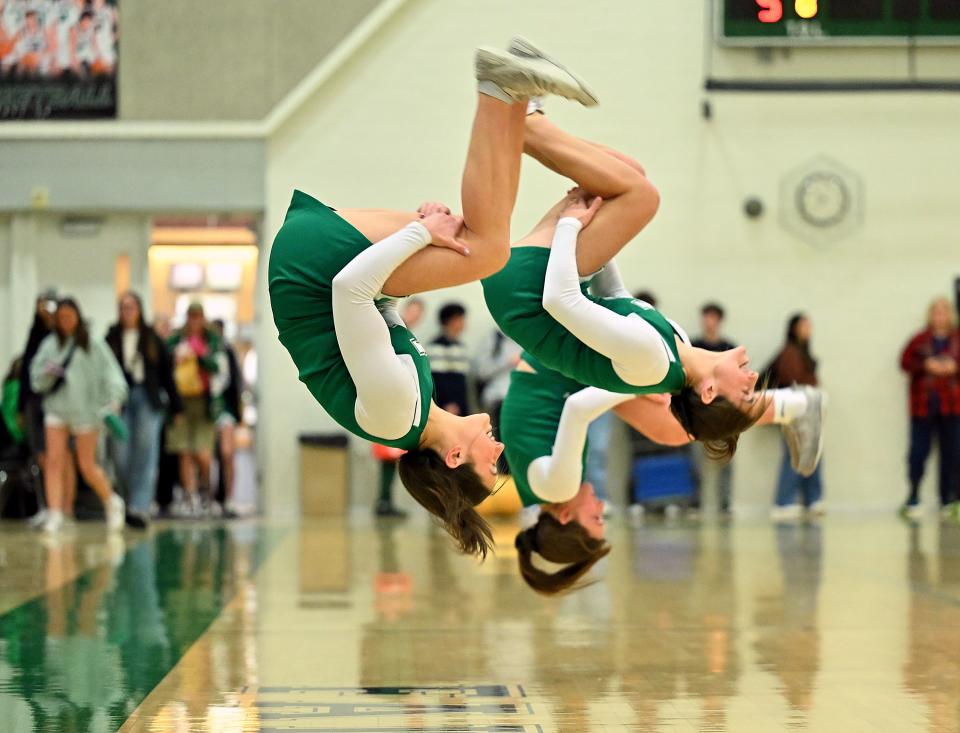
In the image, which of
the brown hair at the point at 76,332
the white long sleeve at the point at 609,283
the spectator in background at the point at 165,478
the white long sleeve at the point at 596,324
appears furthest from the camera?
the spectator in background at the point at 165,478

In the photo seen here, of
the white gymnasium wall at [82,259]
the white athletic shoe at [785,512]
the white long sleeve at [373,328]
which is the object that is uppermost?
the white gymnasium wall at [82,259]

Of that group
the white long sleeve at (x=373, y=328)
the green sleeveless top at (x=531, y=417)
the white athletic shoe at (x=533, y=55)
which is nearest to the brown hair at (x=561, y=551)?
the green sleeveless top at (x=531, y=417)

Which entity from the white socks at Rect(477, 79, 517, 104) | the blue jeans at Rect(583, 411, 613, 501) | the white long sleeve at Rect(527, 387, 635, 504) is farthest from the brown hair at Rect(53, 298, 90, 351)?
the white socks at Rect(477, 79, 517, 104)

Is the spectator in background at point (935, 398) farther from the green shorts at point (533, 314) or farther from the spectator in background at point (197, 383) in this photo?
the green shorts at point (533, 314)

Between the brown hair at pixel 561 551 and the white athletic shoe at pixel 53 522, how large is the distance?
6.04m

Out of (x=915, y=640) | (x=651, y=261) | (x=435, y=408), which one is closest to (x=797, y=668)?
(x=915, y=640)

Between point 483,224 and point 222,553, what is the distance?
5.58 metres

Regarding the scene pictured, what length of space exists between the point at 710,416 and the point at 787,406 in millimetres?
477

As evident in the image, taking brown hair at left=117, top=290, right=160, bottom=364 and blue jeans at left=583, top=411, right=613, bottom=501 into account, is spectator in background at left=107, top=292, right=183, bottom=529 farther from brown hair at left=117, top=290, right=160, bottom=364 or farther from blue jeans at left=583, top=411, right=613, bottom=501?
blue jeans at left=583, top=411, right=613, bottom=501

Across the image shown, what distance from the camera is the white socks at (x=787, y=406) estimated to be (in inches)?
177

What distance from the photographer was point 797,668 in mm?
4809

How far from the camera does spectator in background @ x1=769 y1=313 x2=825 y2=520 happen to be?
11.4 metres

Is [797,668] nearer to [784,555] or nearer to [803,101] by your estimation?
[784,555]

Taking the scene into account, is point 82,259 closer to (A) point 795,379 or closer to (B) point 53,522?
(B) point 53,522
